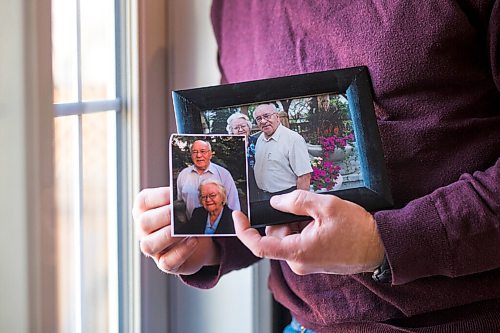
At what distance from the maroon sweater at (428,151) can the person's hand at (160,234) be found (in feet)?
0.63

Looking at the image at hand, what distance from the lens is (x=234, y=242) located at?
4.02 feet

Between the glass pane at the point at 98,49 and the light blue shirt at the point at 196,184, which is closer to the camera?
the light blue shirt at the point at 196,184

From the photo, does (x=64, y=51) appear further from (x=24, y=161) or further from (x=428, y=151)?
(x=428, y=151)

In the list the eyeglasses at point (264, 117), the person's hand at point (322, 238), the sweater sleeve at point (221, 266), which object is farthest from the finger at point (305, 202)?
the sweater sleeve at point (221, 266)

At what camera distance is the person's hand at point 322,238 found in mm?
935

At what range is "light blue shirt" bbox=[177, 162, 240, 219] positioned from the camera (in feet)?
3.13

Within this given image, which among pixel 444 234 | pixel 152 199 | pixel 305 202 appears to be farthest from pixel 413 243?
pixel 152 199

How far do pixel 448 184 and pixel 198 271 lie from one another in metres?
0.39

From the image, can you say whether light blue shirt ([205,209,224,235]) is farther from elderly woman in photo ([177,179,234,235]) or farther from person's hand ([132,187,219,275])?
person's hand ([132,187,219,275])

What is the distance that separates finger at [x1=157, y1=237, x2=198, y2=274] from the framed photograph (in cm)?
16

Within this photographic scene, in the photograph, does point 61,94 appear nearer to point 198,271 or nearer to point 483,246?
point 198,271

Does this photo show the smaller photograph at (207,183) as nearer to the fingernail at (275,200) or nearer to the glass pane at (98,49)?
the fingernail at (275,200)

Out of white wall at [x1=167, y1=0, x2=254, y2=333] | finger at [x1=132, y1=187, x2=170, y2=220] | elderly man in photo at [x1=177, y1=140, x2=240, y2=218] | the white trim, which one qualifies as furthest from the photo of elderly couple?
white wall at [x1=167, y1=0, x2=254, y2=333]

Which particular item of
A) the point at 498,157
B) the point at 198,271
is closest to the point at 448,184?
the point at 498,157
